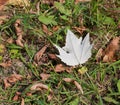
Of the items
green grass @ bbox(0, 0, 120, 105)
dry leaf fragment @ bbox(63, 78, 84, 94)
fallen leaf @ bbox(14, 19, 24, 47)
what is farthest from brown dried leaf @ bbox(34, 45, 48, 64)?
dry leaf fragment @ bbox(63, 78, 84, 94)

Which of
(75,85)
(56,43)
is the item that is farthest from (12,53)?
(75,85)

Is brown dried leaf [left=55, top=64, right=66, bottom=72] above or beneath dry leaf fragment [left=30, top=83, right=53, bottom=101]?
above

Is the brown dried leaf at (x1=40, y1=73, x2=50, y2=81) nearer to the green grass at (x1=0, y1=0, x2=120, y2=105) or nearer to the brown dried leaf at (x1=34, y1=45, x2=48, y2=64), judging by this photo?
the green grass at (x1=0, y1=0, x2=120, y2=105)

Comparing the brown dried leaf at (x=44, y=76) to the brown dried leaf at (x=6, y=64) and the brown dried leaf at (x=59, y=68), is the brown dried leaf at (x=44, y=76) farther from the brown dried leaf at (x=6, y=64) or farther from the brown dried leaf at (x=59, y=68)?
the brown dried leaf at (x=6, y=64)

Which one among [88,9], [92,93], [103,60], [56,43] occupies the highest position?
[88,9]

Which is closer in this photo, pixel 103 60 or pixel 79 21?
pixel 103 60

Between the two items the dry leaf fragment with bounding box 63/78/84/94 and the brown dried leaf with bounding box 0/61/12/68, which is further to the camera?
the brown dried leaf with bounding box 0/61/12/68

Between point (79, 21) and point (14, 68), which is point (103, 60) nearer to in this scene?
point (79, 21)
